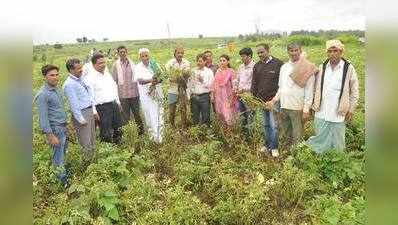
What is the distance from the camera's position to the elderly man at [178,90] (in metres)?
6.24

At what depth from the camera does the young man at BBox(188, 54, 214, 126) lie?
248 inches

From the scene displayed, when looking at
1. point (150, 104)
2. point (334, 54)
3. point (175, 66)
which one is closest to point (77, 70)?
point (150, 104)

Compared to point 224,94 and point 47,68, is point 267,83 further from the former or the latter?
point 47,68

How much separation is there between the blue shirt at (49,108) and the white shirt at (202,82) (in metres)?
2.01

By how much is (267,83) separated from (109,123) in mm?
1998

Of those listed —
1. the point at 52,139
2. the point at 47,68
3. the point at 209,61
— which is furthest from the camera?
the point at 209,61

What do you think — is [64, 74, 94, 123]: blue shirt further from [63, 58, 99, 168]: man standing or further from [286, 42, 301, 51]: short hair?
[286, 42, 301, 51]: short hair

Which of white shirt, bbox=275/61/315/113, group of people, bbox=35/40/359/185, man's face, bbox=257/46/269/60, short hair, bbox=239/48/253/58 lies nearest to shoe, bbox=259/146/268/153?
group of people, bbox=35/40/359/185

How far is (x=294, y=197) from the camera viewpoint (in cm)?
463

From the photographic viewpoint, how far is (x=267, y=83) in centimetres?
580

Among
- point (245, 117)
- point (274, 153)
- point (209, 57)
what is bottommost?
point (274, 153)
